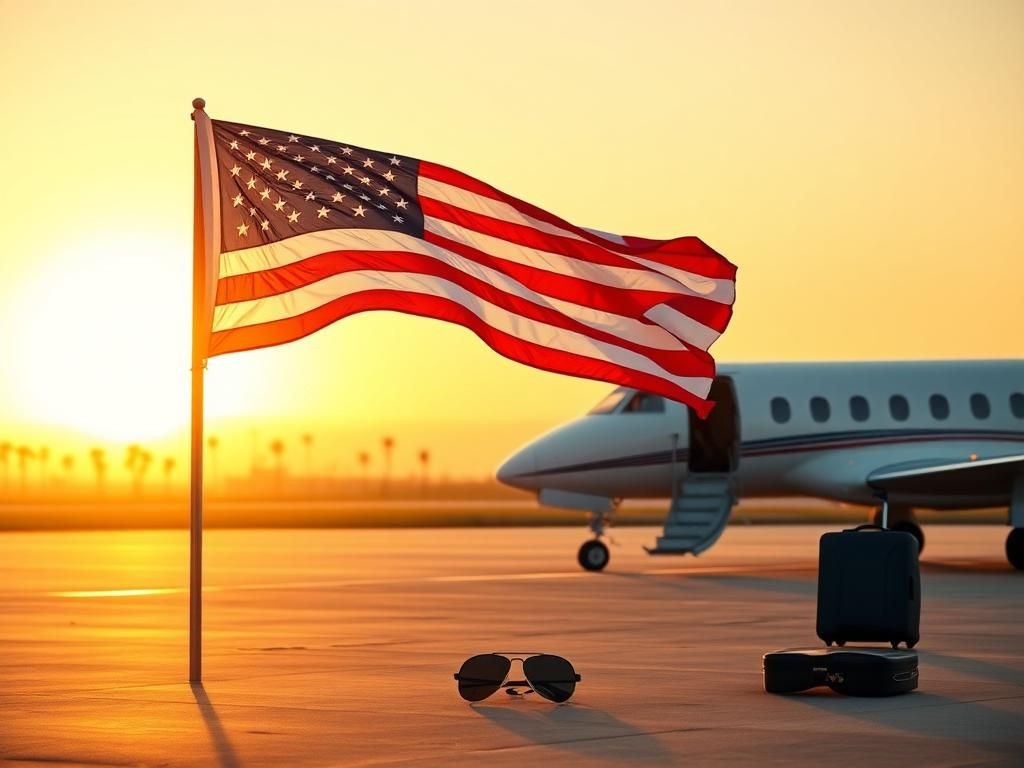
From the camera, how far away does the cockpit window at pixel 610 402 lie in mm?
31750

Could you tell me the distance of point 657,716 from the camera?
11.2m

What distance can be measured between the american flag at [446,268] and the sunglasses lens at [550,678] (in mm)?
2859

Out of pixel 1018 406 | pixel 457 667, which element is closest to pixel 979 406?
pixel 1018 406

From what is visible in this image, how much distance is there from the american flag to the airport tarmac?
7.95 ft

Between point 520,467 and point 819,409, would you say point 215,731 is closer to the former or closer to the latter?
point 520,467

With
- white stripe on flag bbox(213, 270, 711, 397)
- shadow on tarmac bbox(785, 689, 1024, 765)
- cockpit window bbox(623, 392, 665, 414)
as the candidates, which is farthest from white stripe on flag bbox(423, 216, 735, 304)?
cockpit window bbox(623, 392, 665, 414)

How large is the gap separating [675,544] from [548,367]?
52.2ft

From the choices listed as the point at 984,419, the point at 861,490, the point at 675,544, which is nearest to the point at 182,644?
the point at 675,544

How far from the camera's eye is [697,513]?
100ft

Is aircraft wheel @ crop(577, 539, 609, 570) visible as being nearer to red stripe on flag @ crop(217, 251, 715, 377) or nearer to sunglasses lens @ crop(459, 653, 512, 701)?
red stripe on flag @ crop(217, 251, 715, 377)

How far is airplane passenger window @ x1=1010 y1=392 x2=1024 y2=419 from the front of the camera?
108ft

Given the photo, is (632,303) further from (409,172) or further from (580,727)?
(580,727)

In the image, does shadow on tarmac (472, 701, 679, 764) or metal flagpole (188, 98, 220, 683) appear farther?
metal flagpole (188, 98, 220, 683)

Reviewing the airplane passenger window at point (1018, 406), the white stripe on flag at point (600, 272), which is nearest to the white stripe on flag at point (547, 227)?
the white stripe on flag at point (600, 272)
